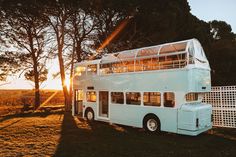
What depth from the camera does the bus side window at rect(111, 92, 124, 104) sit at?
1286cm

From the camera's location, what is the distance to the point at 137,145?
879 cm

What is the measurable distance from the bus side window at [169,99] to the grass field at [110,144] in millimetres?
1530

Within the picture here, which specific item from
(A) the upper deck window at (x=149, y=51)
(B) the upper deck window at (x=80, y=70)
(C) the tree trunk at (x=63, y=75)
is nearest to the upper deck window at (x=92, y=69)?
(B) the upper deck window at (x=80, y=70)

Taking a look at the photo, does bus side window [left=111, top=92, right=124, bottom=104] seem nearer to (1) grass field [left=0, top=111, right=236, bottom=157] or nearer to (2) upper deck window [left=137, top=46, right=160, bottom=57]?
(1) grass field [left=0, top=111, right=236, bottom=157]

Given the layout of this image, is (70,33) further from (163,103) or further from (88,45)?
(163,103)

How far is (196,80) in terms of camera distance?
32.4ft


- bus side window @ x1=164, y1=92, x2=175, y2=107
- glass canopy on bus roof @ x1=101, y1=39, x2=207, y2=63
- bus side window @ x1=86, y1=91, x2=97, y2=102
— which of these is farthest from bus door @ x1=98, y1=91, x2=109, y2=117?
bus side window @ x1=164, y1=92, x2=175, y2=107

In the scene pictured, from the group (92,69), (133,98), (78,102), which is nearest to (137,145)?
(133,98)

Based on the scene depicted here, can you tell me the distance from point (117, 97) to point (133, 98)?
1.31 meters

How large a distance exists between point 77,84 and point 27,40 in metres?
11.2

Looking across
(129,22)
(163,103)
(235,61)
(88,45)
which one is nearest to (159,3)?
(129,22)

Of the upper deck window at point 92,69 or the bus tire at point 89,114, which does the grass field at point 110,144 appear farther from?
the upper deck window at point 92,69

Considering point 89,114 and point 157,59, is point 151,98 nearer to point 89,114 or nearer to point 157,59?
point 157,59

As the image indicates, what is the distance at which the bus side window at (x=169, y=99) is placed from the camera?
1032cm
